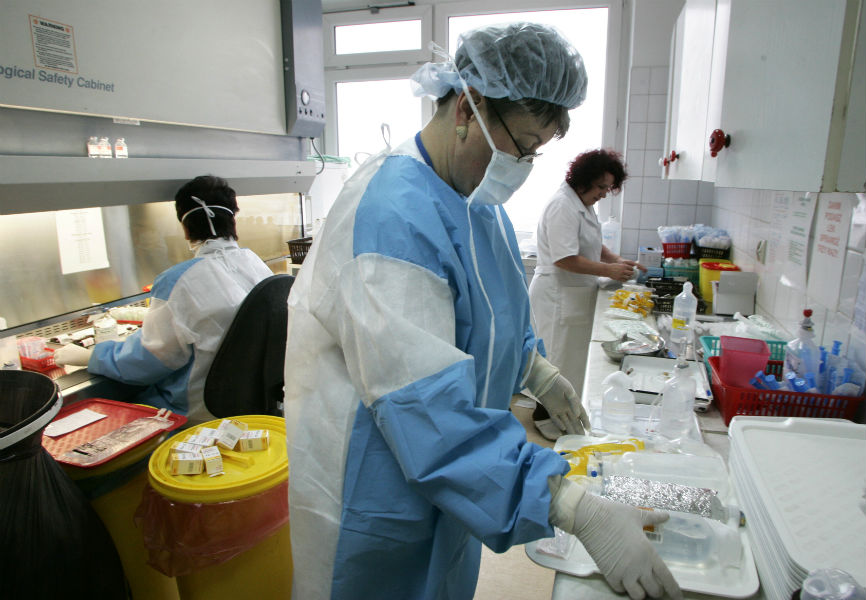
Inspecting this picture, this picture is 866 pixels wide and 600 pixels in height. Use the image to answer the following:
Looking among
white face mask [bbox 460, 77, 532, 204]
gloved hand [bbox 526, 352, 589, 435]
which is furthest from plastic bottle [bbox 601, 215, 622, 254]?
white face mask [bbox 460, 77, 532, 204]

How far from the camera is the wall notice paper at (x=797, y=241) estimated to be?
5.56 feet

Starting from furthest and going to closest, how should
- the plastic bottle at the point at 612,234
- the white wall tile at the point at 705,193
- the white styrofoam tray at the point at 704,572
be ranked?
the plastic bottle at the point at 612,234 < the white wall tile at the point at 705,193 < the white styrofoam tray at the point at 704,572

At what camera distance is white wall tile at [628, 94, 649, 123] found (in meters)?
3.34

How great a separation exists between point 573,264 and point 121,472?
2.22 metres

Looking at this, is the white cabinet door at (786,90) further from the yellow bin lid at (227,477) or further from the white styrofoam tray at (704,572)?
the yellow bin lid at (227,477)

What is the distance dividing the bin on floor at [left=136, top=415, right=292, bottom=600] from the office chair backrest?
319mm

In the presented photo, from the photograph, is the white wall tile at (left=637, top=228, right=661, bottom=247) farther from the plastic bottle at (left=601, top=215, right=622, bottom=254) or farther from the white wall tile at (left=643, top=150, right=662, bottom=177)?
the white wall tile at (left=643, top=150, right=662, bottom=177)

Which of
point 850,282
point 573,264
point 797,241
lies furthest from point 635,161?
point 850,282

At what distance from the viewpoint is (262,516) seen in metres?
1.38

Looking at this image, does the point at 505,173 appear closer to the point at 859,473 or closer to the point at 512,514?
the point at 512,514

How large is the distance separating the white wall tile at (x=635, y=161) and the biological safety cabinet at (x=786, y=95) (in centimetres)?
184

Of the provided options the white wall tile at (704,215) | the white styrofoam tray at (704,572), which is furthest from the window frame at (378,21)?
the white styrofoam tray at (704,572)

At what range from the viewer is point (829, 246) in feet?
4.95

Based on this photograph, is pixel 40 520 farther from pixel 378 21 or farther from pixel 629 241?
pixel 378 21
